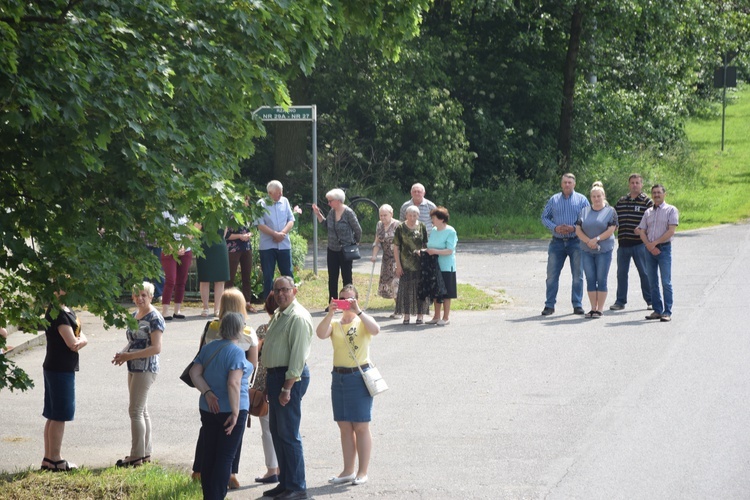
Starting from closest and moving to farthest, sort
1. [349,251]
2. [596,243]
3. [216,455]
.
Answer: [216,455] < [596,243] < [349,251]

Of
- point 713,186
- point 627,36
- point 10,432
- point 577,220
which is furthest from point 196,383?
point 713,186

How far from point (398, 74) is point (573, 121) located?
245 inches

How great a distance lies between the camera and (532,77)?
105 feet

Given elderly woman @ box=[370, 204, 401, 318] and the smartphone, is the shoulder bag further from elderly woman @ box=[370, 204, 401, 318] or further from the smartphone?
elderly woman @ box=[370, 204, 401, 318]

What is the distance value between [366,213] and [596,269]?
12337 millimetres

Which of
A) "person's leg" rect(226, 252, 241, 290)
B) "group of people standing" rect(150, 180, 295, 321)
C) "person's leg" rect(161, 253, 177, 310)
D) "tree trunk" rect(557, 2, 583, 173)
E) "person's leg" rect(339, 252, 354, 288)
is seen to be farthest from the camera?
"tree trunk" rect(557, 2, 583, 173)

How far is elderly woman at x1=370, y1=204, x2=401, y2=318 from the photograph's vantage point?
16.4 m

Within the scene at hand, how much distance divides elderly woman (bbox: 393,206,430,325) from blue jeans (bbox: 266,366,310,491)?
23.5 ft

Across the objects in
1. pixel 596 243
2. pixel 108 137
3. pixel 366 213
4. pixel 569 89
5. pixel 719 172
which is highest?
pixel 569 89

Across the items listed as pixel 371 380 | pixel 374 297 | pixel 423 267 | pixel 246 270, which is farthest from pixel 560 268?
pixel 371 380

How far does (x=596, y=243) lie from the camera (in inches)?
627

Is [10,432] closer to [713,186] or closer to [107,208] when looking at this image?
[107,208]

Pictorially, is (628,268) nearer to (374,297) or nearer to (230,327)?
(374,297)

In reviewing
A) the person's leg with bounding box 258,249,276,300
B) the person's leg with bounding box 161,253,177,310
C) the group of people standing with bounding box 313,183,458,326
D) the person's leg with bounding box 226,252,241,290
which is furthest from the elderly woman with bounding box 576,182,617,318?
the person's leg with bounding box 161,253,177,310
